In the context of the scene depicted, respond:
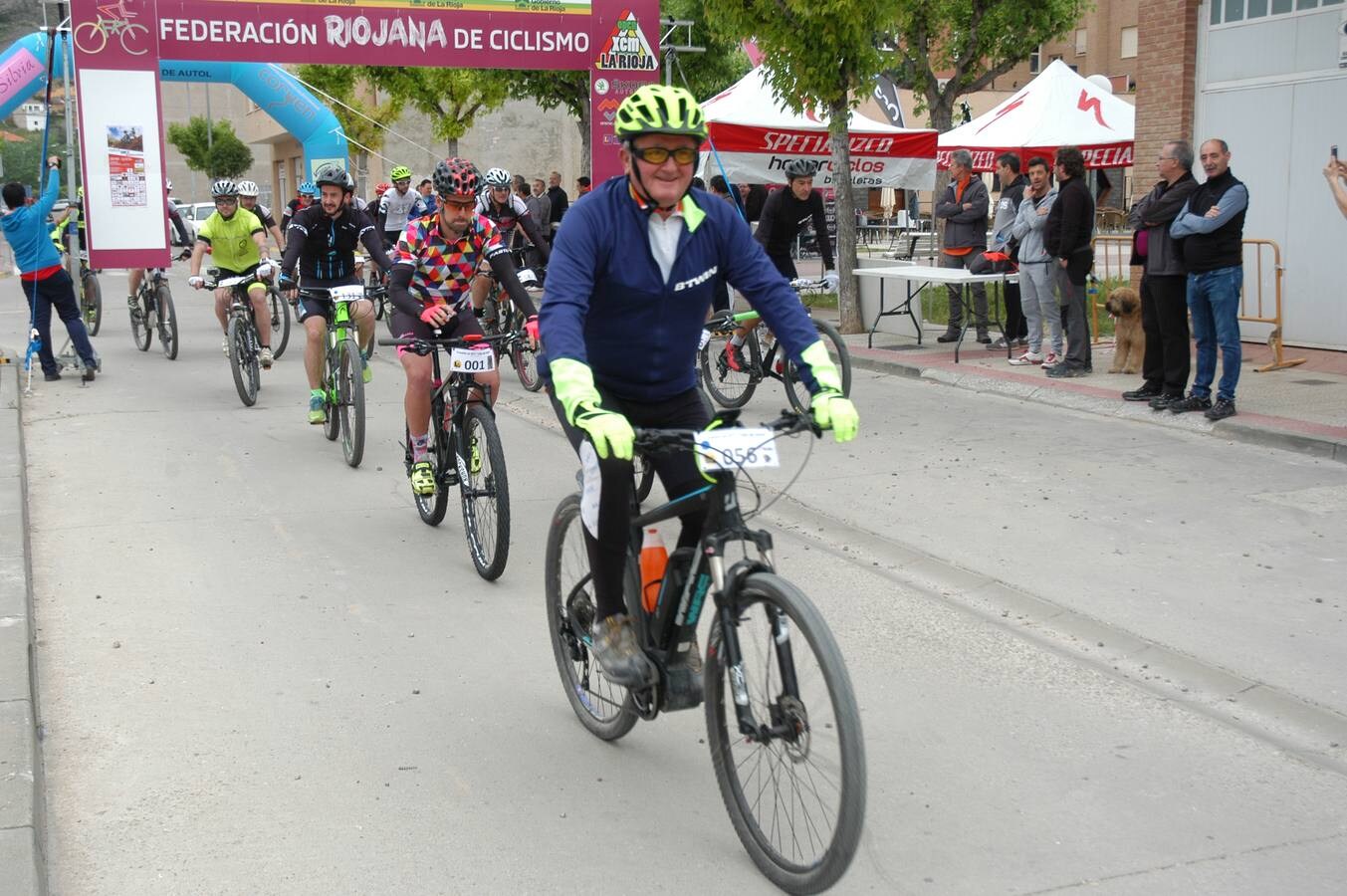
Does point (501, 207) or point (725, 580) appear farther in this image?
point (501, 207)

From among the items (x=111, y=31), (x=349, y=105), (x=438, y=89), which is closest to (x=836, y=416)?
(x=111, y=31)

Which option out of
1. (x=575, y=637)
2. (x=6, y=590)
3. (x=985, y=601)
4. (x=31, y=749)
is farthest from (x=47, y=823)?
(x=985, y=601)

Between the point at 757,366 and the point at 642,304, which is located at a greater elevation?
the point at 642,304

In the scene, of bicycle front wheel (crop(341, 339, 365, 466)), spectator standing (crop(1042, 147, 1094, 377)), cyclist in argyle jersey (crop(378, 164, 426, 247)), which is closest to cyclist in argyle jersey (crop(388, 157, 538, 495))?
bicycle front wheel (crop(341, 339, 365, 466))

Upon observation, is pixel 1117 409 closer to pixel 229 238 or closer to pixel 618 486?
pixel 618 486

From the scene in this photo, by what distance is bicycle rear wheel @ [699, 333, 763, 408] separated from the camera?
432 inches

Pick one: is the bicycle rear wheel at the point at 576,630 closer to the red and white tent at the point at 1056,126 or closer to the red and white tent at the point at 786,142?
the red and white tent at the point at 786,142

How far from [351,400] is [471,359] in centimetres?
263

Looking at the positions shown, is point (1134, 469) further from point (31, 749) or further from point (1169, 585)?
point (31, 749)

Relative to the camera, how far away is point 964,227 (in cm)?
1542

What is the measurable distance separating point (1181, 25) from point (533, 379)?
751cm

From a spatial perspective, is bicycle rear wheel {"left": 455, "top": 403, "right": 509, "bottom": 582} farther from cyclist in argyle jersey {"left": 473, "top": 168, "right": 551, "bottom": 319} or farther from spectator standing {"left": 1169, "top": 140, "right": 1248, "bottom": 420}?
cyclist in argyle jersey {"left": 473, "top": 168, "right": 551, "bottom": 319}

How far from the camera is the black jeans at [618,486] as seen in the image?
402 centimetres

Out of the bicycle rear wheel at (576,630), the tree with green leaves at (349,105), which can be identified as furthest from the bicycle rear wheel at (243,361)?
the tree with green leaves at (349,105)
